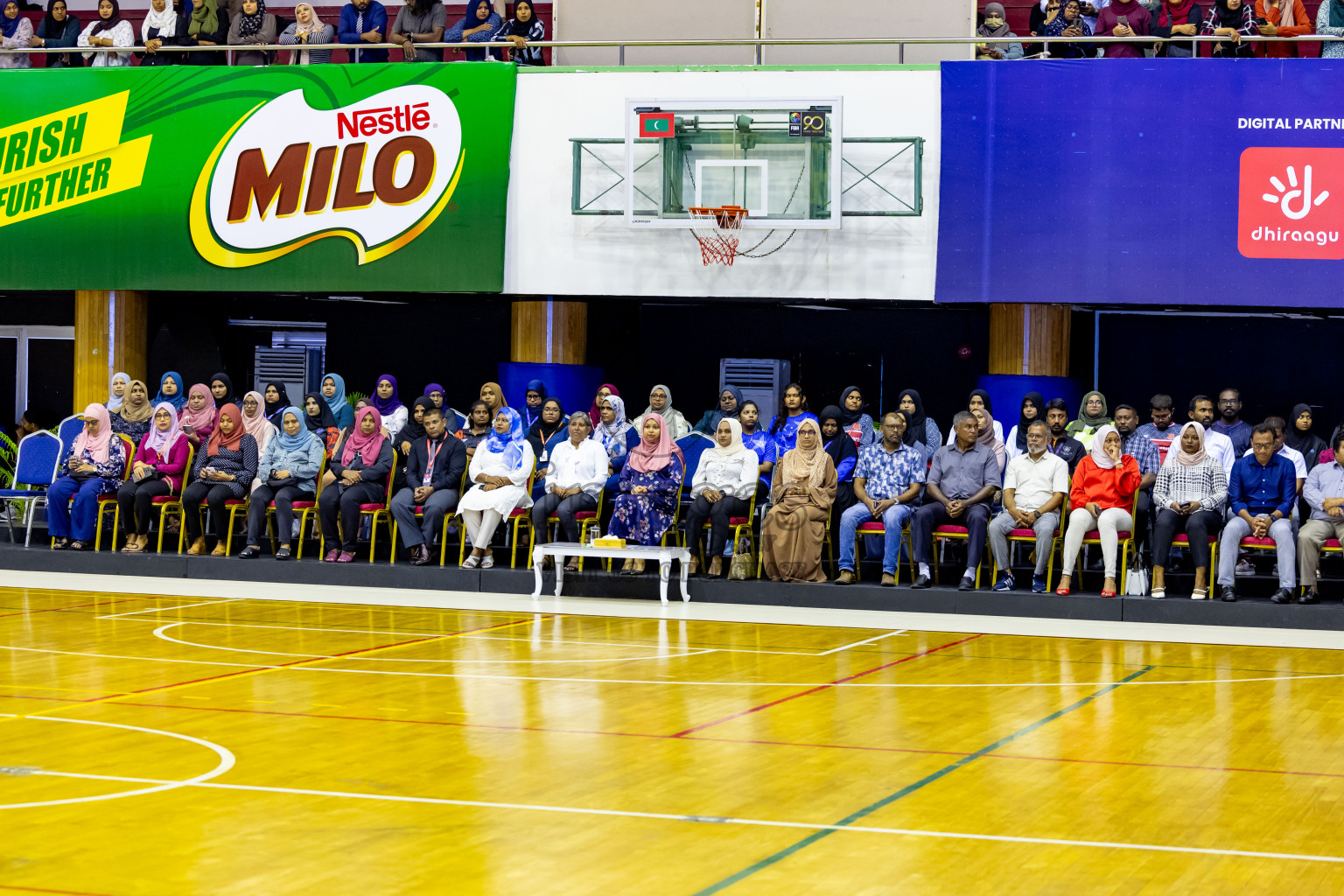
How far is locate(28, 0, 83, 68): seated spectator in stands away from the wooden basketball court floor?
7.48m

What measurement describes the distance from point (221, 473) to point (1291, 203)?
8.39 m

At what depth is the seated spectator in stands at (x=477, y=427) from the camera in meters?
11.7

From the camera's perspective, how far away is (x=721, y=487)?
1093 centimetres

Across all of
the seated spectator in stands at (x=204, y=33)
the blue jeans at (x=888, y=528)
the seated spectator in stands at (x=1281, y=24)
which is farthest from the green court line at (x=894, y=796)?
the seated spectator in stands at (x=204, y=33)

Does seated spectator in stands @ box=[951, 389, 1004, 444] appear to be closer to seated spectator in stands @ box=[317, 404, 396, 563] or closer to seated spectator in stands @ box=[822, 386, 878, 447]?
seated spectator in stands @ box=[822, 386, 878, 447]

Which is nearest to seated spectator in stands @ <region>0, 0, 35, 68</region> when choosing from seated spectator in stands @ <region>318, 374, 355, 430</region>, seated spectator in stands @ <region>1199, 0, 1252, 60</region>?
→ seated spectator in stands @ <region>318, 374, 355, 430</region>

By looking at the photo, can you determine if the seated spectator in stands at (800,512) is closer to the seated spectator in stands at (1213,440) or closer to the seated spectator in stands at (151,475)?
the seated spectator in stands at (1213,440)

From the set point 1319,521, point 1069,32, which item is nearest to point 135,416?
point 1069,32

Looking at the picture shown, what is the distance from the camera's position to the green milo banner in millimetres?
13141

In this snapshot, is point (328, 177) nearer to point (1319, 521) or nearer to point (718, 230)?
point (718, 230)

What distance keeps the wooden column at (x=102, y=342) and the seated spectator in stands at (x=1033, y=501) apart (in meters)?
8.26

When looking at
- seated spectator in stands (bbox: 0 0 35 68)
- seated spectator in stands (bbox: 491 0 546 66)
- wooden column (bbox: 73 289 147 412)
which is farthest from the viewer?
seated spectator in stands (bbox: 0 0 35 68)

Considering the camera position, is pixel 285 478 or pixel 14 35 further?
pixel 14 35

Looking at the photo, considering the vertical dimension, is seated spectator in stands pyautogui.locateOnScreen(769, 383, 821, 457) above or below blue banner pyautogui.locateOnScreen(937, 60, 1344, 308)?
below
